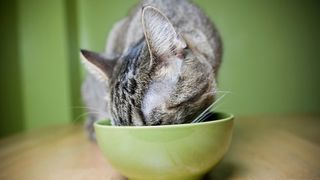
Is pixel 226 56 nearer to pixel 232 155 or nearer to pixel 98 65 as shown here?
pixel 232 155

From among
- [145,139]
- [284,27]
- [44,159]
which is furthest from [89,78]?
[284,27]

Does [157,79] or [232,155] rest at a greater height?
[157,79]

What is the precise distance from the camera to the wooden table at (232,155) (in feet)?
2.65

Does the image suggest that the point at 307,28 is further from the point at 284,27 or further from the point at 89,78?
the point at 89,78

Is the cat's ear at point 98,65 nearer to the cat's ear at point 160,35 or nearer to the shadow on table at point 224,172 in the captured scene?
the cat's ear at point 160,35

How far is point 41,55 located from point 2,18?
29cm

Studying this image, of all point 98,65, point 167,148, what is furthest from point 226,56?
point 167,148

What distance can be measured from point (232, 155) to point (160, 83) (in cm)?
36

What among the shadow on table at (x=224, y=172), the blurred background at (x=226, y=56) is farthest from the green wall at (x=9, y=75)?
the shadow on table at (x=224, y=172)

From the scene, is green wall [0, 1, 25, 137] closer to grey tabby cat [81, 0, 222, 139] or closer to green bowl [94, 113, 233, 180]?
grey tabby cat [81, 0, 222, 139]

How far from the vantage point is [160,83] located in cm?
72

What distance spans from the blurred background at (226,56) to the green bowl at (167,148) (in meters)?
1.26

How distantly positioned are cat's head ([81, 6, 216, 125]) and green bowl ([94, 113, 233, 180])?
10 centimetres

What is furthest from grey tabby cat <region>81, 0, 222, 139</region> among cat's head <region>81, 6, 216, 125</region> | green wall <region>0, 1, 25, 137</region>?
green wall <region>0, 1, 25, 137</region>
